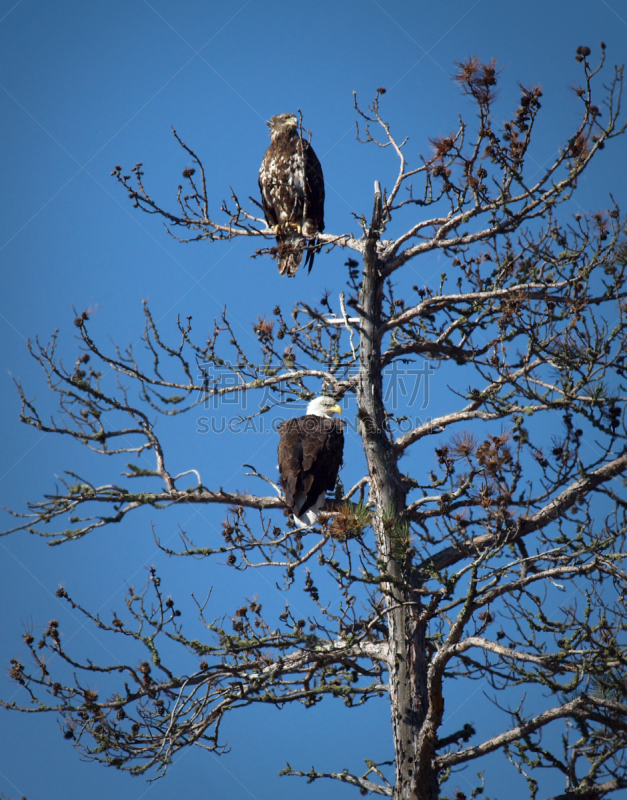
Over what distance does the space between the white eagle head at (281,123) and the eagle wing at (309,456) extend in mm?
3825

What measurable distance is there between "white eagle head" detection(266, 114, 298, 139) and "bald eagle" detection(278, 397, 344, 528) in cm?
379

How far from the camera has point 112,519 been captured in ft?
13.3

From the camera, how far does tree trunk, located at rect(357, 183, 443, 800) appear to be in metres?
4.00

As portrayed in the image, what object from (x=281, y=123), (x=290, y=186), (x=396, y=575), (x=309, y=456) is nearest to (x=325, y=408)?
(x=309, y=456)

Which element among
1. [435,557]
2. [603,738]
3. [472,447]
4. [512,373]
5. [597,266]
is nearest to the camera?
[472,447]

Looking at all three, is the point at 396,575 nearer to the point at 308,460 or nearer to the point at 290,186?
the point at 308,460

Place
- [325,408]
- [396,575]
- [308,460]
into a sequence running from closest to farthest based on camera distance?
[396,575] < [308,460] < [325,408]

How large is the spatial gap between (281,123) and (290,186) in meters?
1.23

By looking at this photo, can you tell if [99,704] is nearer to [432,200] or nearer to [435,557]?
[435,557]

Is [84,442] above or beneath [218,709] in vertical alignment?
above

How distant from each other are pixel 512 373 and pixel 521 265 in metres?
0.96

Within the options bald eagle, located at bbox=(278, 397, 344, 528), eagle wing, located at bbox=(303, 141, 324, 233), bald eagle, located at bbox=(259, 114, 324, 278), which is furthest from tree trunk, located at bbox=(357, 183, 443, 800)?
eagle wing, located at bbox=(303, 141, 324, 233)

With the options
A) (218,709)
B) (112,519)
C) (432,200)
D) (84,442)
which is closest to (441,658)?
(218,709)

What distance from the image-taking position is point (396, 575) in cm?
440
